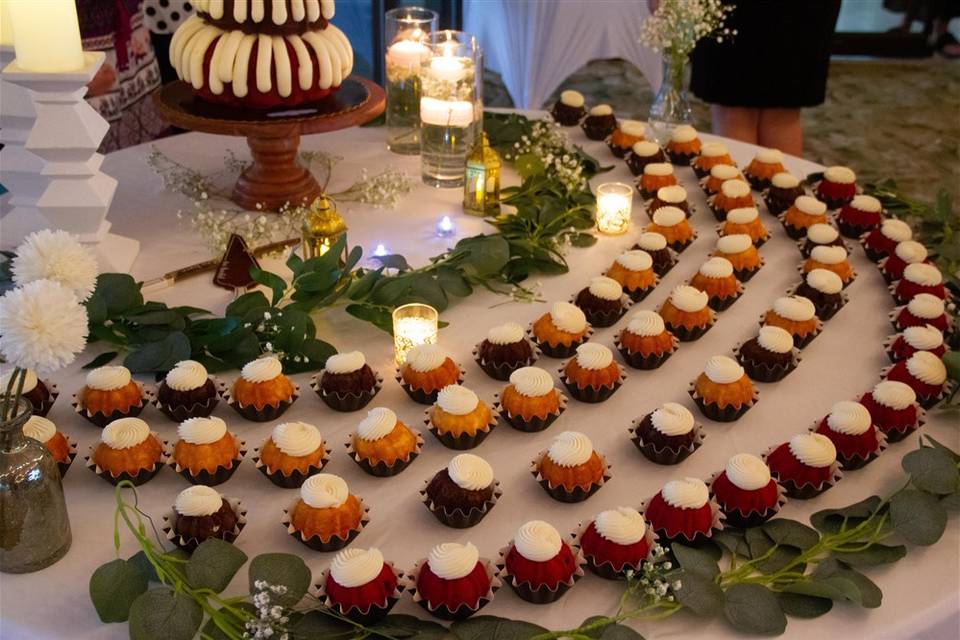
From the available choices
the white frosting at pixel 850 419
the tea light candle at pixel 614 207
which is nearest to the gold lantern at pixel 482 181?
the tea light candle at pixel 614 207

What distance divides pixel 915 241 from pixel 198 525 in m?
1.51

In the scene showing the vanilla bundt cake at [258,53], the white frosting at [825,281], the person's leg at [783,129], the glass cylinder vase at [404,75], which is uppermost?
the vanilla bundt cake at [258,53]

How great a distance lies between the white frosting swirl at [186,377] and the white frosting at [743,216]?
3.62 ft

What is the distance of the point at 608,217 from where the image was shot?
2242 millimetres

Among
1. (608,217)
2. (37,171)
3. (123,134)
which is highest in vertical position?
(37,171)

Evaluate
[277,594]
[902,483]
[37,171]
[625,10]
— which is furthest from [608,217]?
[625,10]

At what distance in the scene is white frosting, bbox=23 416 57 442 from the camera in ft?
4.73

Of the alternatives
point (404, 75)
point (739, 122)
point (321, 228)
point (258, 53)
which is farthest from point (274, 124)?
point (739, 122)

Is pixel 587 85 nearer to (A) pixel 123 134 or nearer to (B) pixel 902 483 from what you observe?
(A) pixel 123 134

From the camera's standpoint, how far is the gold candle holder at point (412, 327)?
176 cm

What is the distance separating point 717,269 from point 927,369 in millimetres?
418

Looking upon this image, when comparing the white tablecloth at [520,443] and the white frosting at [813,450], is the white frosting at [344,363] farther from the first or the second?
the white frosting at [813,450]

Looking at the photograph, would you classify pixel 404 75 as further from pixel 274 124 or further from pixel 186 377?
pixel 186 377

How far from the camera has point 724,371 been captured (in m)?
1.61
